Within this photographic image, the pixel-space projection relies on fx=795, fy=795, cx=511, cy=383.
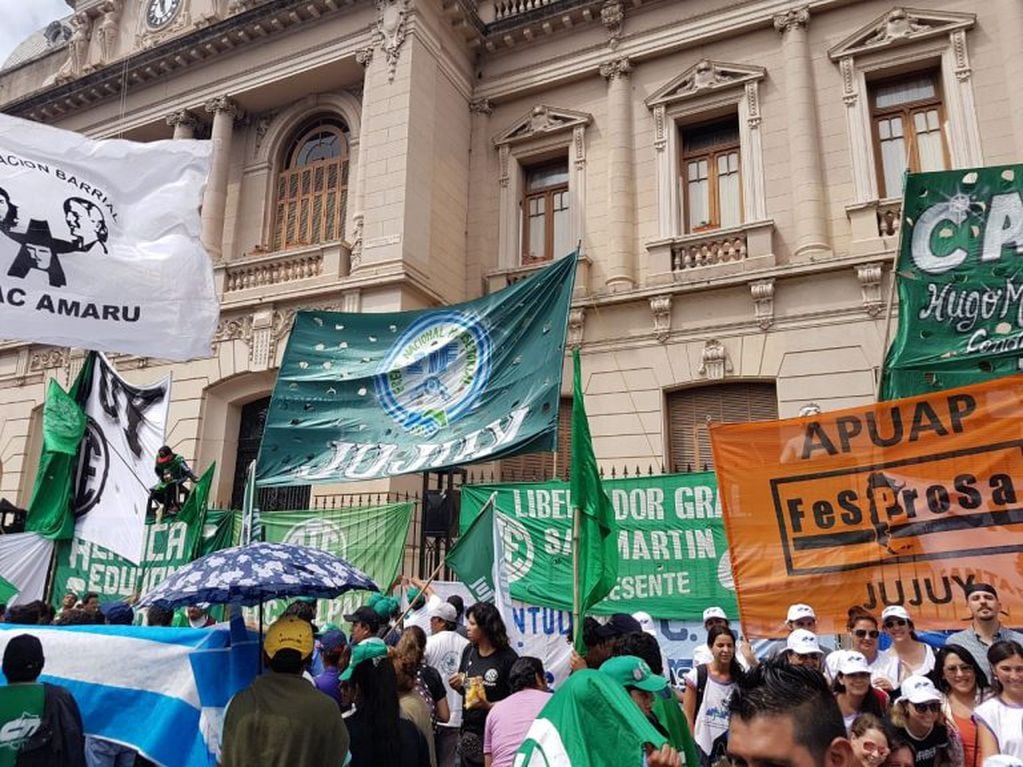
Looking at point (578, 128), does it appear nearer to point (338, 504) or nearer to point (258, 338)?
point (258, 338)

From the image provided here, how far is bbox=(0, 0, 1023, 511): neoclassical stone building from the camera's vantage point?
11.7 metres

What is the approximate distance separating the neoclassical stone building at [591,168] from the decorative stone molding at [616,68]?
0.04 m

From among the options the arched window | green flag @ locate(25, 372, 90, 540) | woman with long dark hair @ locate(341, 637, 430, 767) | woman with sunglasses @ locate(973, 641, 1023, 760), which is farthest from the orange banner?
the arched window

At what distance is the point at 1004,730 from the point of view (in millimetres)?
3732

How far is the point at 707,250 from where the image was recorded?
12516 mm

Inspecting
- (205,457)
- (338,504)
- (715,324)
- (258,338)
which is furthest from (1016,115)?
(205,457)

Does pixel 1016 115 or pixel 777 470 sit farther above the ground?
pixel 1016 115

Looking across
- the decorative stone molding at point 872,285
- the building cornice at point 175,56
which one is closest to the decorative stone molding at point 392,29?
the building cornice at point 175,56

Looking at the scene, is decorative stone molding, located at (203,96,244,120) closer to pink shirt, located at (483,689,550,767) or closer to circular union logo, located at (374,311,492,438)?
circular union logo, located at (374,311,492,438)

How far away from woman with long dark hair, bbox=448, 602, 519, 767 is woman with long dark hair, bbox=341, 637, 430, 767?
61 centimetres

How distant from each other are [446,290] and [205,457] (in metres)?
5.19

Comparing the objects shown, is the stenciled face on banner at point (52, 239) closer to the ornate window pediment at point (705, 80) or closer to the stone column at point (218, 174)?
the stone column at point (218, 174)

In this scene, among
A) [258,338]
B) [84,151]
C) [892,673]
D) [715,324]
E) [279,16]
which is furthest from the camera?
[279,16]

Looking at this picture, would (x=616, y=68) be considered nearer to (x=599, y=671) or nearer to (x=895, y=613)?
(x=895, y=613)
